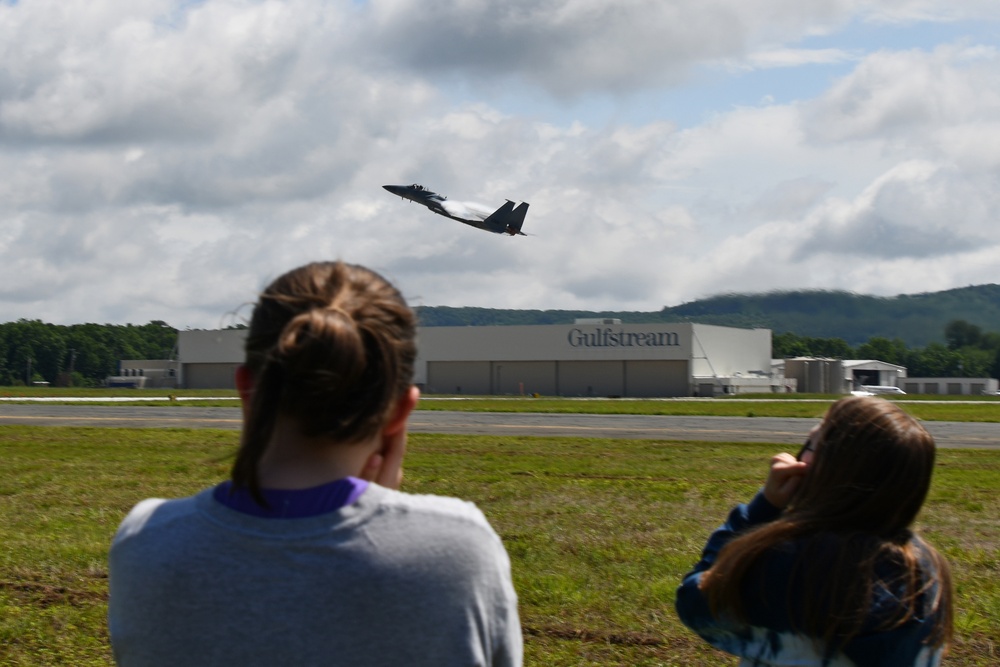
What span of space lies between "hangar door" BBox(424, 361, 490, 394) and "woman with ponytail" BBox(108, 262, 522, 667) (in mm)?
90535

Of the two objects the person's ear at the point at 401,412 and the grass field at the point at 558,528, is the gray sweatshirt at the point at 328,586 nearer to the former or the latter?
the person's ear at the point at 401,412

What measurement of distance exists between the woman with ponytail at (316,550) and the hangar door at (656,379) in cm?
8655

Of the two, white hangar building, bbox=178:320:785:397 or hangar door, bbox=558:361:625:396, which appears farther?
hangar door, bbox=558:361:625:396

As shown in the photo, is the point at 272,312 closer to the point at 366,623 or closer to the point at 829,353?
the point at 366,623

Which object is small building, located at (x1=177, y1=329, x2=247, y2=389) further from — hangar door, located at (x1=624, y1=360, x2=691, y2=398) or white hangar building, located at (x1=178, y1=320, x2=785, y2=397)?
hangar door, located at (x1=624, y1=360, x2=691, y2=398)

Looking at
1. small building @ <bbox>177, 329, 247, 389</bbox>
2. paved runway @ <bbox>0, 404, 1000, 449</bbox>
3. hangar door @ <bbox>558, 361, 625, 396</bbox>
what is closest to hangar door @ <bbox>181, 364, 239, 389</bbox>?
small building @ <bbox>177, 329, 247, 389</bbox>

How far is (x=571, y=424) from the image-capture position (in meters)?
35.0

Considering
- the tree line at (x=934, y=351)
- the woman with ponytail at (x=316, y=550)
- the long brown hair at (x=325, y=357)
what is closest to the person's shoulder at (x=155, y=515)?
the woman with ponytail at (x=316, y=550)

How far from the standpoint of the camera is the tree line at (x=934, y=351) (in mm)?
109250

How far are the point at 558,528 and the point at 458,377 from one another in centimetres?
8312

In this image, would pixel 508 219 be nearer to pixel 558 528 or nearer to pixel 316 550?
pixel 558 528

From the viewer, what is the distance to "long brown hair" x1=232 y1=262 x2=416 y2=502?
2033 mm

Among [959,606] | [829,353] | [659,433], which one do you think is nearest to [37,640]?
[959,606]

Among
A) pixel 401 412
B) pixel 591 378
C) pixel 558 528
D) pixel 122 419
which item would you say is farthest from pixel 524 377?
pixel 401 412
